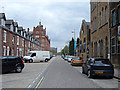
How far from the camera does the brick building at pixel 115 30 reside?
19.1m

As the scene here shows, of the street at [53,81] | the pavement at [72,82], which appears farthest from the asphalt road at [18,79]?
the pavement at [72,82]

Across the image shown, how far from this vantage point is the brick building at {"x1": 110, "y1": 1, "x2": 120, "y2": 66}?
19141 mm

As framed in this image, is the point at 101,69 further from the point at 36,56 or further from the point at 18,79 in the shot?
the point at 36,56

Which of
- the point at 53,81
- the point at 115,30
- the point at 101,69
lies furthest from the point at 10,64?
the point at 115,30

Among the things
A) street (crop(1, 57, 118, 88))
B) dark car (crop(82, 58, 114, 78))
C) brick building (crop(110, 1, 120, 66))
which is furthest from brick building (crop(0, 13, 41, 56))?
dark car (crop(82, 58, 114, 78))

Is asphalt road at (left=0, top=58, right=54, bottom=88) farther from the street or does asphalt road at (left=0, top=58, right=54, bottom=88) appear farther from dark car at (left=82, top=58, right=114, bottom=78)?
dark car at (left=82, top=58, right=114, bottom=78)

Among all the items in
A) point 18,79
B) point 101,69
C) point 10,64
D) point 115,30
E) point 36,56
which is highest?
point 115,30

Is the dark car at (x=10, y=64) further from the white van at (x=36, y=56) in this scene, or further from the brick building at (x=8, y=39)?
the white van at (x=36, y=56)

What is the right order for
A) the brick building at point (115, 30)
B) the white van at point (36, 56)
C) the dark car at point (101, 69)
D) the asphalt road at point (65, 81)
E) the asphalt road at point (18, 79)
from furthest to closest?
1. the white van at point (36, 56)
2. the brick building at point (115, 30)
3. the dark car at point (101, 69)
4. the asphalt road at point (18, 79)
5. the asphalt road at point (65, 81)

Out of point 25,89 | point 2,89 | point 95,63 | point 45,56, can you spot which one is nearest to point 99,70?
point 95,63

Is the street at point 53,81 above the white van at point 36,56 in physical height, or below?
below

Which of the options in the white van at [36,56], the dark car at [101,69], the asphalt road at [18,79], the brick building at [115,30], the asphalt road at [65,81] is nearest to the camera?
the asphalt road at [65,81]

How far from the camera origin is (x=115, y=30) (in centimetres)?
1981

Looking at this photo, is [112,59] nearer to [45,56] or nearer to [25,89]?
[25,89]
